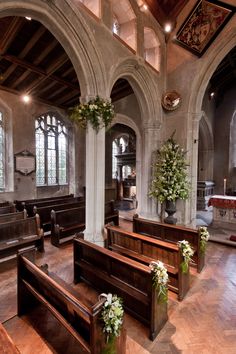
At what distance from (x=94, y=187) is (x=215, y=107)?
1013cm

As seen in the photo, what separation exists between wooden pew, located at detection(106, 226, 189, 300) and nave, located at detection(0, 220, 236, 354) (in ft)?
0.64

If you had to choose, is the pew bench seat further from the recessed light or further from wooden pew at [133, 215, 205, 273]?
the recessed light

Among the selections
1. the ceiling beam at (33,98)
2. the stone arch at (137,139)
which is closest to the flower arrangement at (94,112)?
the stone arch at (137,139)

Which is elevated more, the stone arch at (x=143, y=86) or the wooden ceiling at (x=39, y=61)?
the wooden ceiling at (x=39, y=61)

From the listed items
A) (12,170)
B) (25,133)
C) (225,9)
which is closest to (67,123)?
(25,133)

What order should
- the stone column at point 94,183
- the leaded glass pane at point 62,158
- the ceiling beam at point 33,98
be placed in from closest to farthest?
the stone column at point 94,183 < the ceiling beam at point 33,98 < the leaded glass pane at point 62,158

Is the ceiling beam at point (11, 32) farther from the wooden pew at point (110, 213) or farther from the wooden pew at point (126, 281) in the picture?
the wooden pew at point (110, 213)

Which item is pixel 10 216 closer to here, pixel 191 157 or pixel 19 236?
pixel 19 236

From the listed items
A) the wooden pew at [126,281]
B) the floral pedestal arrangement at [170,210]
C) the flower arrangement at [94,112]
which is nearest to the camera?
the wooden pew at [126,281]

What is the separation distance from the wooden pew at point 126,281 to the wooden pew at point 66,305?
49 cm

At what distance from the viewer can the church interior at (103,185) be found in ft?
6.66

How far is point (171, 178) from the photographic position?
4.80 meters

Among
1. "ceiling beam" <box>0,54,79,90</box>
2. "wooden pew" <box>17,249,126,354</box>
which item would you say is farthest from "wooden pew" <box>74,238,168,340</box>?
"ceiling beam" <box>0,54,79,90</box>

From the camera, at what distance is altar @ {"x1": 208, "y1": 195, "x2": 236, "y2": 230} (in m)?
5.52
